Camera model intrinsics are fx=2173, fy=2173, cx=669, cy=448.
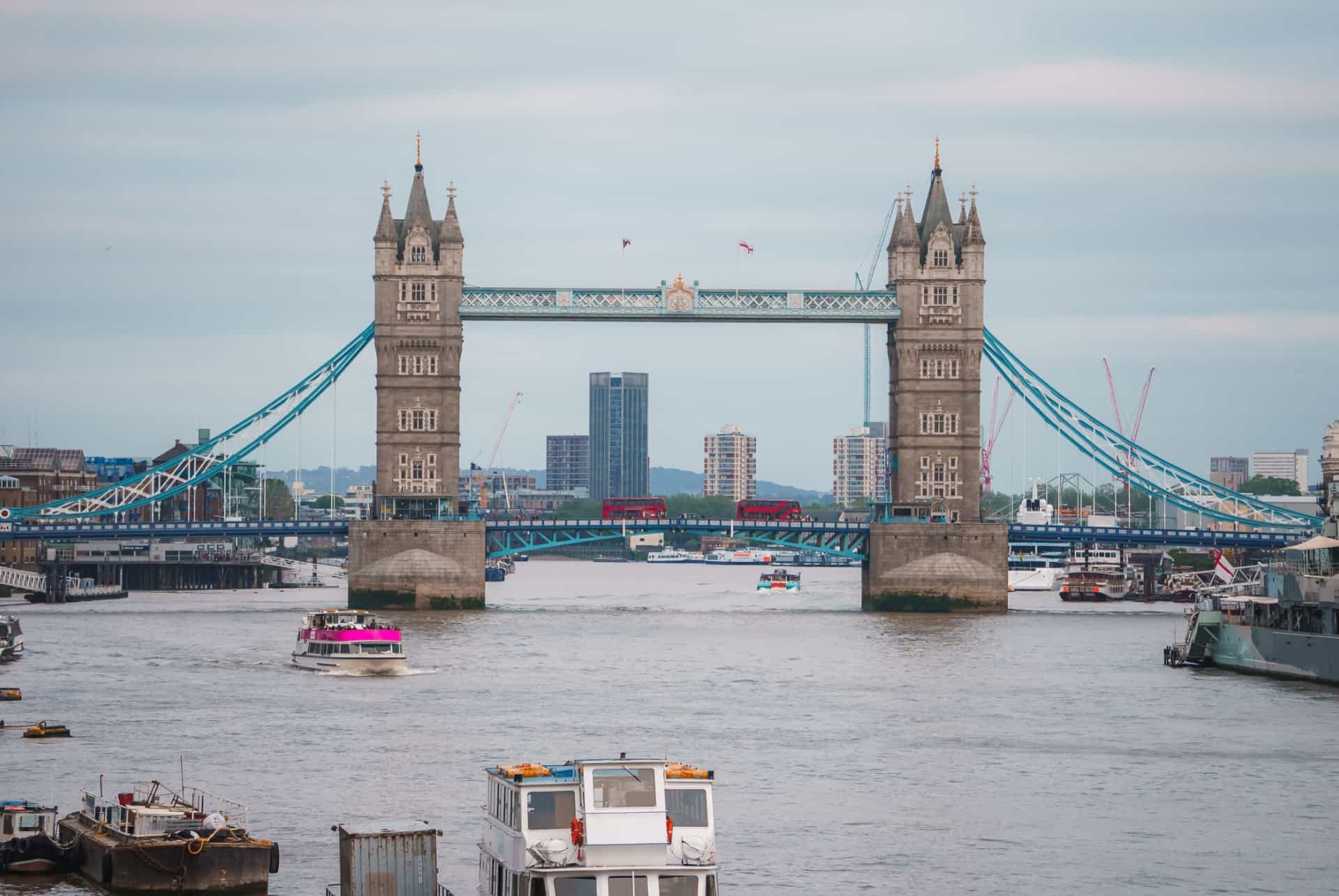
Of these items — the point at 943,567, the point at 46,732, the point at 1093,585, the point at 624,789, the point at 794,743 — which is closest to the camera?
the point at 624,789

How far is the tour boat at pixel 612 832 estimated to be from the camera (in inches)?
1303

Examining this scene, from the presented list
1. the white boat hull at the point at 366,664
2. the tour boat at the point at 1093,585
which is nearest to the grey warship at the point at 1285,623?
the white boat hull at the point at 366,664

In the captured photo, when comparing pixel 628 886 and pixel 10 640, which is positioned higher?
pixel 10 640

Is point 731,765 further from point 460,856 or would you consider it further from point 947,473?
point 947,473

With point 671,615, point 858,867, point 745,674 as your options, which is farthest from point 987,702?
point 671,615

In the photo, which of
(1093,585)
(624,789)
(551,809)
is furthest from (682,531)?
(624,789)

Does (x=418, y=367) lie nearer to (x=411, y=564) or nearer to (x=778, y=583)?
(x=411, y=564)

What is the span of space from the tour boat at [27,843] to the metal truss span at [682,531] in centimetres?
8899

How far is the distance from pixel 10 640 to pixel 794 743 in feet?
132

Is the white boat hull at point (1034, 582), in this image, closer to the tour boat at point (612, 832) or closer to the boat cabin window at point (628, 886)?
the tour boat at point (612, 832)

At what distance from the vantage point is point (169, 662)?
3465 inches

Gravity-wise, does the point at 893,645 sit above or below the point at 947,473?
below

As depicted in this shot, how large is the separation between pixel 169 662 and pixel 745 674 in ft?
76.8

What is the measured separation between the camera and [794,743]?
62.3 m
